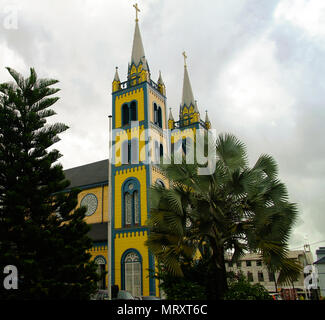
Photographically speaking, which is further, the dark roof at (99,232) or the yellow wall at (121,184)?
the dark roof at (99,232)

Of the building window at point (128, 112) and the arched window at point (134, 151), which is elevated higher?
the building window at point (128, 112)

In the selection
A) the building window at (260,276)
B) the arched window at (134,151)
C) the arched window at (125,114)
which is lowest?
the building window at (260,276)

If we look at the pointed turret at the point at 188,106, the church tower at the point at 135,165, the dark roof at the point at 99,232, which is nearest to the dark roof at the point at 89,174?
the church tower at the point at 135,165

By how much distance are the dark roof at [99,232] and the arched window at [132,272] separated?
241cm

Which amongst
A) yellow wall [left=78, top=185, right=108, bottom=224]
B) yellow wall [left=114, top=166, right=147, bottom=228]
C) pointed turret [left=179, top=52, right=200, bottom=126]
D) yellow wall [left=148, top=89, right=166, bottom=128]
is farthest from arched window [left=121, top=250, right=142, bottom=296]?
pointed turret [left=179, top=52, right=200, bottom=126]

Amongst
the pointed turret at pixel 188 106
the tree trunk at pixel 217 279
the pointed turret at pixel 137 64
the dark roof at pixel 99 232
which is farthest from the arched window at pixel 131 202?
the pointed turret at pixel 188 106

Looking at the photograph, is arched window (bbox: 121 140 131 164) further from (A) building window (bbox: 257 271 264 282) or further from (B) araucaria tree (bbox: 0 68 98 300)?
(A) building window (bbox: 257 271 264 282)

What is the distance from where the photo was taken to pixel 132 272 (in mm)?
23078

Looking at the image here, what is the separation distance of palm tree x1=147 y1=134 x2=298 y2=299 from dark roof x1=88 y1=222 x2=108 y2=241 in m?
12.8

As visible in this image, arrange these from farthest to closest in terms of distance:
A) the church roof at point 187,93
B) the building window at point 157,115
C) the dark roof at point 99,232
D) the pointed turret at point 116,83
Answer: the church roof at point 187,93, the pointed turret at point 116,83, the building window at point 157,115, the dark roof at point 99,232

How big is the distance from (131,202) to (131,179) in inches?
66.6

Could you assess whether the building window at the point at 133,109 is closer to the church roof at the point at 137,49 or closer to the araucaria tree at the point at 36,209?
the church roof at the point at 137,49

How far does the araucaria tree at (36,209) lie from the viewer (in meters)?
11.8

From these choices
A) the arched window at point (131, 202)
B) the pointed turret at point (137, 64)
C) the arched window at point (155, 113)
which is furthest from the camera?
the arched window at point (155, 113)
